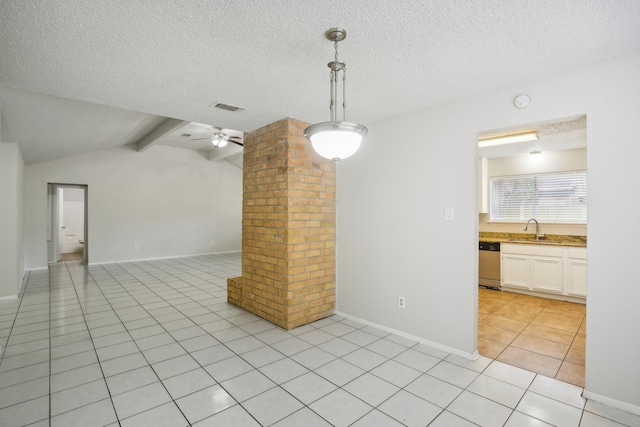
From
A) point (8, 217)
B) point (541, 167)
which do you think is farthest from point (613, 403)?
point (8, 217)

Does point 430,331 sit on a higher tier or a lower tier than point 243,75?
lower

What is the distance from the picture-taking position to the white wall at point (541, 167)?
480 cm

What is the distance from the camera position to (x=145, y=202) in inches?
319

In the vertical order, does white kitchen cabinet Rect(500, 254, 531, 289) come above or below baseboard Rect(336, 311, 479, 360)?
above

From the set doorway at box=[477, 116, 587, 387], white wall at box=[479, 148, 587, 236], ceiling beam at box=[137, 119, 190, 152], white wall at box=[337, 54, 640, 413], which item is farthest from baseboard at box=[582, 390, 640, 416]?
ceiling beam at box=[137, 119, 190, 152]

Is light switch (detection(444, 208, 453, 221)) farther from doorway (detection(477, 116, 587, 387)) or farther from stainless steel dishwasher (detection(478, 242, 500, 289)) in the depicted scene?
stainless steel dishwasher (detection(478, 242, 500, 289))

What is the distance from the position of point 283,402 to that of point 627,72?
320 cm

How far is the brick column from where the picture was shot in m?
3.39

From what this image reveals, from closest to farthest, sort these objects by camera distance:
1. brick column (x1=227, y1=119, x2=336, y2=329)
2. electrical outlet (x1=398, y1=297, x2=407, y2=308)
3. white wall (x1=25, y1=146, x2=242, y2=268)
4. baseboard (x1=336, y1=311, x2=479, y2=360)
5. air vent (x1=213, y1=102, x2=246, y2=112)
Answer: baseboard (x1=336, y1=311, x2=479, y2=360) → air vent (x1=213, y1=102, x2=246, y2=112) → electrical outlet (x1=398, y1=297, x2=407, y2=308) → brick column (x1=227, y1=119, x2=336, y2=329) → white wall (x1=25, y1=146, x2=242, y2=268)

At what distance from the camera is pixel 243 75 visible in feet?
7.69

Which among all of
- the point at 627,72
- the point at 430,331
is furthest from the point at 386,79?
the point at 430,331

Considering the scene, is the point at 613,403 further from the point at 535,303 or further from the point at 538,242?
the point at 538,242

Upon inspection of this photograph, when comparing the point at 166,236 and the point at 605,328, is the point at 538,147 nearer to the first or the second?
the point at 605,328

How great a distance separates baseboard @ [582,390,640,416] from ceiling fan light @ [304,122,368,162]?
7.86 feet
